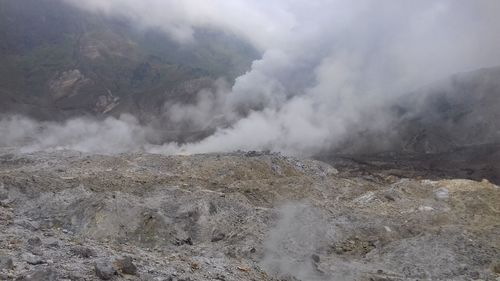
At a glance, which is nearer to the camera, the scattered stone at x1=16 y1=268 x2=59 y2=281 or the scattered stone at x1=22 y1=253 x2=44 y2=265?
the scattered stone at x1=16 y1=268 x2=59 y2=281

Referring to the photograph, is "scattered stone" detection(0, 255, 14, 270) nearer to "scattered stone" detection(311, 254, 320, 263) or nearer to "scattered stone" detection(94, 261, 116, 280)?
"scattered stone" detection(94, 261, 116, 280)

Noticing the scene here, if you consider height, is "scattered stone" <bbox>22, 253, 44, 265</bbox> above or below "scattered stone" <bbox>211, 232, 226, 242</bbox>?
below

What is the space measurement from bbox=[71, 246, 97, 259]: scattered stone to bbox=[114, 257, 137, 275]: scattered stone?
980 millimetres

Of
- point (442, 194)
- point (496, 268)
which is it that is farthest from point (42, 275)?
point (442, 194)

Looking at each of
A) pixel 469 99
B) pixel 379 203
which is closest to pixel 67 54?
pixel 469 99

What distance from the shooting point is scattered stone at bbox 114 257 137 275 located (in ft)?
40.9

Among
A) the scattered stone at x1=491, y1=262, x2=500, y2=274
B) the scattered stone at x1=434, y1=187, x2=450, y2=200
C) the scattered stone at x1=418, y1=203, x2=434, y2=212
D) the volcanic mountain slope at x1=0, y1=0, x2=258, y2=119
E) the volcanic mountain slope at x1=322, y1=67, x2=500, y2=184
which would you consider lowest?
the scattered stone at x1=491, y1=262, x2=500, y2=274

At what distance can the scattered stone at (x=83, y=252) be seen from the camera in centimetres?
1319

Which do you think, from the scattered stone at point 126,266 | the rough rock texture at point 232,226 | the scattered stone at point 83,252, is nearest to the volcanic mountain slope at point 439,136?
the rough rock texture at point 232,226

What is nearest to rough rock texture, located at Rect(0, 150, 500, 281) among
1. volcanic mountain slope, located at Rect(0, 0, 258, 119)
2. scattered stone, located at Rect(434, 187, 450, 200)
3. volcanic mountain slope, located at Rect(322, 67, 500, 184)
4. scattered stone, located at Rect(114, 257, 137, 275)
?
scattered stone, located at Rect(114, 257, 137, 275)

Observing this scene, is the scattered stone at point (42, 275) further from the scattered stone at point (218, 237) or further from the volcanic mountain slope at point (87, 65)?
the volcanic mountain slope at point (87, 65)

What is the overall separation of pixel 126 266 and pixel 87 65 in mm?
124191

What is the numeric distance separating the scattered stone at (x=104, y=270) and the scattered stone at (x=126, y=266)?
0.46m

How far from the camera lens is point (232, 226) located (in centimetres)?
2239
